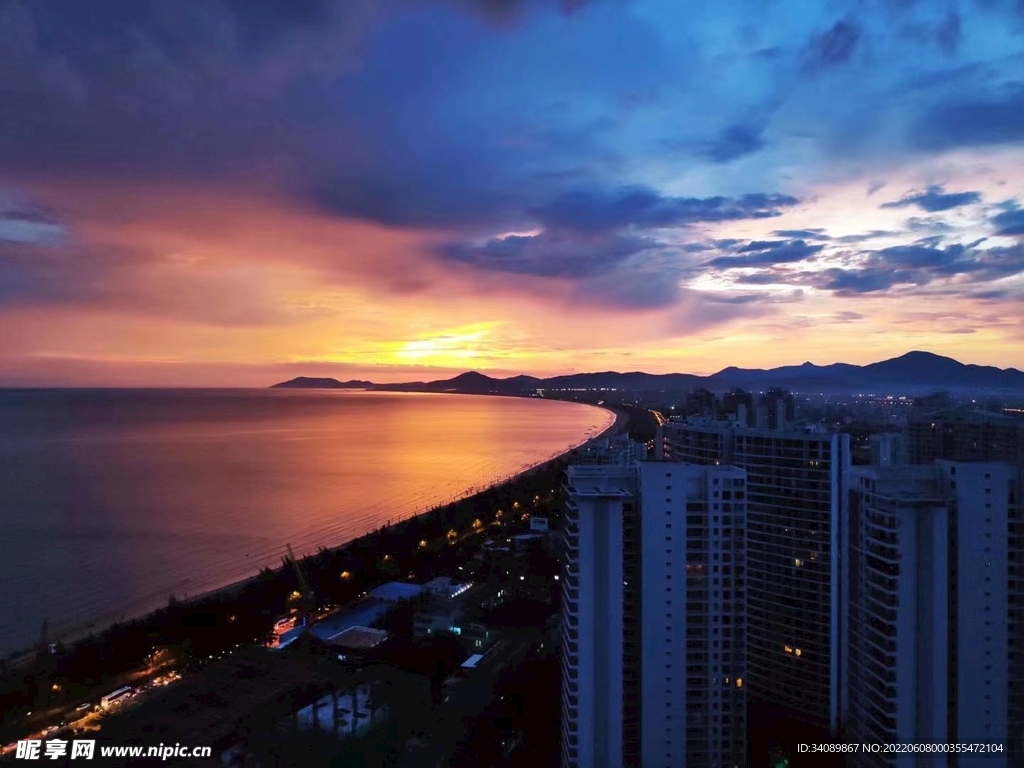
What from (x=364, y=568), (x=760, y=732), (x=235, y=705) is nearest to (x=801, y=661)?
(x=760, y=732)

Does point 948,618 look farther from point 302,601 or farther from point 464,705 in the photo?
point 302,601

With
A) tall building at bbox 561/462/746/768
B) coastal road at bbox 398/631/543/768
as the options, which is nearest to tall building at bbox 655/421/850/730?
tall building at bbox 561/462/746/768

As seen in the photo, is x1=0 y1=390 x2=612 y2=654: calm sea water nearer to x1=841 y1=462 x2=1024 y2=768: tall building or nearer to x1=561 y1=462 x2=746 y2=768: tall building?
x1=561 y1=462 x2=746 y2=768: tall building

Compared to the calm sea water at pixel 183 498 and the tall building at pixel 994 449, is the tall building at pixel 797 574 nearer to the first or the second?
the tall building at pixel 994 449

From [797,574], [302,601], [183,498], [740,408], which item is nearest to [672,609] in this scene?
[797,574]

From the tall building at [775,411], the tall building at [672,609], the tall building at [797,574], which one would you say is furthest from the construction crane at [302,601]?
the tall building at [775,411]
